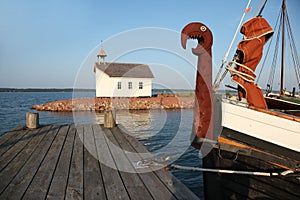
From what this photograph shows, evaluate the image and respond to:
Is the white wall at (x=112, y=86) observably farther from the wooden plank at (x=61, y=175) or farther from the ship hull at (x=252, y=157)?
the ship hull at (x=252, y=157)

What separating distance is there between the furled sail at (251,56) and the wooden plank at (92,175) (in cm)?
273

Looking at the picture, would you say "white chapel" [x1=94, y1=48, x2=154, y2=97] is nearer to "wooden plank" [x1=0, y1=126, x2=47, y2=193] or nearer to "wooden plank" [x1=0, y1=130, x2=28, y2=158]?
"wooden plank" [x1=0, y1=130, x2=28, y2=158]

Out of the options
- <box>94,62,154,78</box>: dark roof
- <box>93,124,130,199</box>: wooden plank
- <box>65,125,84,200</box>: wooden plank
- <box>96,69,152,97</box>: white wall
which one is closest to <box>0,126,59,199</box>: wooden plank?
<box>65,125,84,200</box>: wooden plank

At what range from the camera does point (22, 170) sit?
3.78m

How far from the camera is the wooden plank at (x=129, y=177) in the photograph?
3.00 meters

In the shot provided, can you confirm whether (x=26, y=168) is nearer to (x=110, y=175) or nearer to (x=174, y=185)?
(x=110, y=175)

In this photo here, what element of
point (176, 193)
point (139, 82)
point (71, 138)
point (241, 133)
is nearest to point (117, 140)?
point (71, 138)

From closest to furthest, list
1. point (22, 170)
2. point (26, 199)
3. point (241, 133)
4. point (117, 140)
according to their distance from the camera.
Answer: point (26, 199), point (241, 133), point (22, 170), point (117, 140)

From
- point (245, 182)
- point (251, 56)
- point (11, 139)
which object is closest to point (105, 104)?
point (11, 139)

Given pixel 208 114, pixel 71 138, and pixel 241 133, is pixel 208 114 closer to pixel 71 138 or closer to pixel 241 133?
pixel 241 133

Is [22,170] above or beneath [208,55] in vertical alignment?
beneath

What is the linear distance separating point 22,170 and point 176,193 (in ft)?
8.91

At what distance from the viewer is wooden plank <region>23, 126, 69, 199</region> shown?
296 cm

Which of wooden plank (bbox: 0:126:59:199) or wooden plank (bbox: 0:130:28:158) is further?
wooden plank (bbox: 0:130:28:158)
